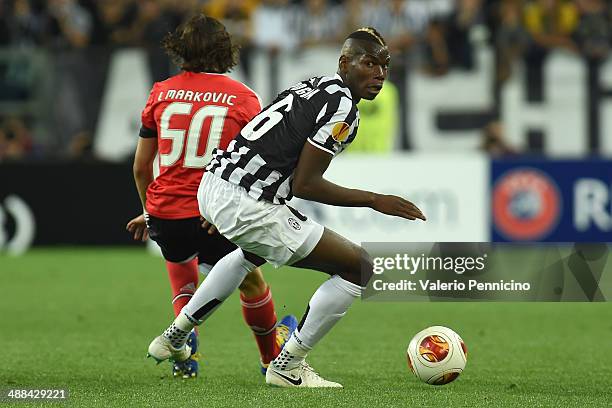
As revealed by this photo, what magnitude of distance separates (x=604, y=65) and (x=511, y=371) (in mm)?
9533

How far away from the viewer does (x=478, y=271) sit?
6.14 metres

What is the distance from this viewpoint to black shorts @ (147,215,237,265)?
21.9 feet

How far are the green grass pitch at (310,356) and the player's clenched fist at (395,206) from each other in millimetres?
873

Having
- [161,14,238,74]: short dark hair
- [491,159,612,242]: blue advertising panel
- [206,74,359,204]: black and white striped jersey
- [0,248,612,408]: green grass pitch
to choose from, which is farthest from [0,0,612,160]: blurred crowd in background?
[206,74,359,204]: black and white striped jersey

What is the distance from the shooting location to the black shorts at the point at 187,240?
6668 millimetres

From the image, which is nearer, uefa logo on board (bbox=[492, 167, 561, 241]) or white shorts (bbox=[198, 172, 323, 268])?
white shorts (bbox=[198, 172, 323, 268])

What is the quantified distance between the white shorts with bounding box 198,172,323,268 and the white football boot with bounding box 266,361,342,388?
1.98ft

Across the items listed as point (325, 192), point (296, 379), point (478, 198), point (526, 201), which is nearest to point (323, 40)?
point (478, 198)

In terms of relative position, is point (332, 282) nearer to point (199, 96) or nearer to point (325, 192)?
point (325, 192)

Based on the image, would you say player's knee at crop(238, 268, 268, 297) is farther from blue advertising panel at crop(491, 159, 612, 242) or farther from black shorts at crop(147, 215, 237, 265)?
blue advertising panel at crop(491, 159, 612, 242)

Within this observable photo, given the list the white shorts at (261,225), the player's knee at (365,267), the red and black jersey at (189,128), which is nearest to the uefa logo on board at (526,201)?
the red and black jersey at (189,128)

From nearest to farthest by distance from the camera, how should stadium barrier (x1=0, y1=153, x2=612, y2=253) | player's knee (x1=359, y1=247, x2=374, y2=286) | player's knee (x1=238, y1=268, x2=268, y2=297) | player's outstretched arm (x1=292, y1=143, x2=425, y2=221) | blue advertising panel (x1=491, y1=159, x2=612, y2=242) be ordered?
player's outstretched arm (x1=292, y1=143, x2=425, y2=221)
player's knee (x1=359, y1=247, x2=374, y2=286)
player's knee (x1=238, y1=268, x2=268, y2=297)
stadium barrier (x1=0, y1=153, x2=612, y2=253)
blue advertising panel (x1=491, y1=159, x2=612, y2=242)

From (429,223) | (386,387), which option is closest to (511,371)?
(386,387)

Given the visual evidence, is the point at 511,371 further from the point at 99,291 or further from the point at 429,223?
the point at 429,223
